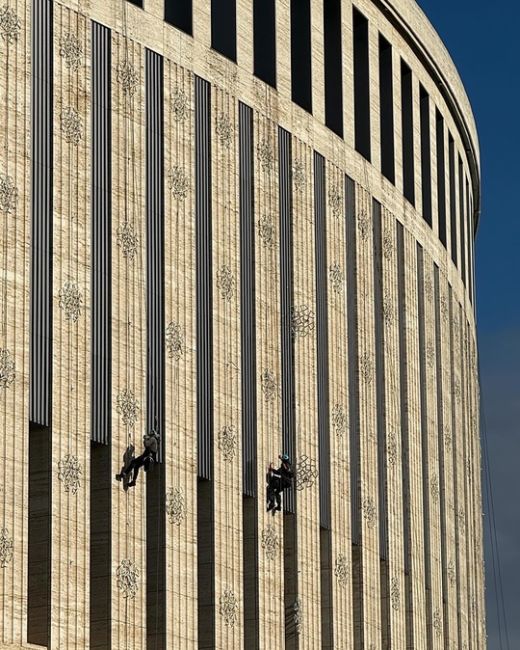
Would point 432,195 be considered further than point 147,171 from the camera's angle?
Yes

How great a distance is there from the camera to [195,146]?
152 feet

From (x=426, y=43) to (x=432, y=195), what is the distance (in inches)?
179

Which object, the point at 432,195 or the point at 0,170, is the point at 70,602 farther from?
the point at 432,195

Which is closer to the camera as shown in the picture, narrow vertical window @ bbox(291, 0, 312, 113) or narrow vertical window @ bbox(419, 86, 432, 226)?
narrow vertical window @ bbox(291, 0, 312, 113)

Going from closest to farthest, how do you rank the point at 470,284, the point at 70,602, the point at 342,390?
the point at 70,602 → the point at 342,390 → the point at 470,284

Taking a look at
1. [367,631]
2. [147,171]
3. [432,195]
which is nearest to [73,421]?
[147,171]

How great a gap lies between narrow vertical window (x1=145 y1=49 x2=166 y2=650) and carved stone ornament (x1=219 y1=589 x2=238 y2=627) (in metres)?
2.66

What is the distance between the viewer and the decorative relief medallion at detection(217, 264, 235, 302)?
46.4m

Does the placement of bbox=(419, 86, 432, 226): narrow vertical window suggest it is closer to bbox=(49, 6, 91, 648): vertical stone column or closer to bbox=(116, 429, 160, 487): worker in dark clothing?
bbox=(49, 6, 91, 648): vertical stone column

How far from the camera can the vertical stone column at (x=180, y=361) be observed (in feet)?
141

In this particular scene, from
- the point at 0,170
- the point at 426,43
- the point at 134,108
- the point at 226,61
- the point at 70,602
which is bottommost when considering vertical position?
the point at 70,602

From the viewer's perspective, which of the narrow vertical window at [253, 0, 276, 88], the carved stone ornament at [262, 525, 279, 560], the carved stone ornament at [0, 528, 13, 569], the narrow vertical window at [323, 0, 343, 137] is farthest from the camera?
the narrow vertical window at [323, 0, 343, 137]

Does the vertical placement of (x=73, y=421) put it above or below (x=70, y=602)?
above

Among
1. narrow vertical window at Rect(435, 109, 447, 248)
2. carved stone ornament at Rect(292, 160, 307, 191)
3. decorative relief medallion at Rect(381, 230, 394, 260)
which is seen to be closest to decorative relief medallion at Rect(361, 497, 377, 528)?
decorative relief medallion at Rect(381, 230, 394, 260)
